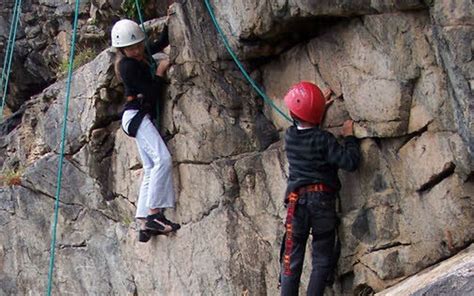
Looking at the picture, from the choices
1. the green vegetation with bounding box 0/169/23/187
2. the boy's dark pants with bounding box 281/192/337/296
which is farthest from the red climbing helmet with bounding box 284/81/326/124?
the green vegetation with bounding box 0/169/23/187

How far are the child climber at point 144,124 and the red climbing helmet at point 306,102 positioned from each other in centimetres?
199

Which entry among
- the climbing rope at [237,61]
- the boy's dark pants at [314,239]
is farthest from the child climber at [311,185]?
the climbing rope at [237,61]

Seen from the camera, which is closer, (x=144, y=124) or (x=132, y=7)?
(x=144, y=124)

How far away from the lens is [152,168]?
8.72 m

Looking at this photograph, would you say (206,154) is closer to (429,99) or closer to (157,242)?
(157,242)

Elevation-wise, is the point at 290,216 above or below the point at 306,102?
below

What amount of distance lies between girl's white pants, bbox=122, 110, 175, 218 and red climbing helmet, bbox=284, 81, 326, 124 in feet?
6.34

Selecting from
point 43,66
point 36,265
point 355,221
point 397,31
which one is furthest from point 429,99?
point 43,66

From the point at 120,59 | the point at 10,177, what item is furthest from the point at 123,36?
the point at 10,177

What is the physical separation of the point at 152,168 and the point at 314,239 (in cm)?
222

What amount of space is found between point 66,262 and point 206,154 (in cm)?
302

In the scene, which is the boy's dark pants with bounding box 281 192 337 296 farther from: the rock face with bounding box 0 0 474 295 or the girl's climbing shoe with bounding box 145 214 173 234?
the girl's climbing shoe with bounding box 145 214 173 234

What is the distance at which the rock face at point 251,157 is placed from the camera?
6.51 metres

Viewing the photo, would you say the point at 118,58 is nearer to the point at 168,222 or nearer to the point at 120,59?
the point at 120,59
